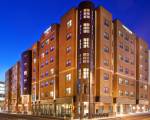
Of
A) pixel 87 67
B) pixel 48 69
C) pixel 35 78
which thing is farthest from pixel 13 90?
pixel 87 67

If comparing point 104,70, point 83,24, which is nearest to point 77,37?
point 83,24

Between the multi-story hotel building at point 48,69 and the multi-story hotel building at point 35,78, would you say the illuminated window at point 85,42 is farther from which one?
the multi-story hotel building at point 35,78

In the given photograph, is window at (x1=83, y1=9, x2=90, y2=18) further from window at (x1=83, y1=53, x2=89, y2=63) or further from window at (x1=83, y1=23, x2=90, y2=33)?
window at (x1=83, y1=53, x2=89, y2=63)

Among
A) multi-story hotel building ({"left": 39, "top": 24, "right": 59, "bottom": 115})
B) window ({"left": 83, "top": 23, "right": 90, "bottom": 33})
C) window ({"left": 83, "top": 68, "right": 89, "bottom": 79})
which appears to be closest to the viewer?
window ({"left": 83, "top": 68, "right": 89, "bottom": 79})

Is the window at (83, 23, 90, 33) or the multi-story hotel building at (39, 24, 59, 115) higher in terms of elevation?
the window at (83, 23, 90, 33)

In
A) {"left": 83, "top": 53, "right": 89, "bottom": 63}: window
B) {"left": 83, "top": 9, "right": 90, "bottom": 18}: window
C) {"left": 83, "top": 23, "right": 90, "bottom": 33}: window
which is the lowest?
{"left": 83, "top": 53, "right": 89, "bottom": 63}: window

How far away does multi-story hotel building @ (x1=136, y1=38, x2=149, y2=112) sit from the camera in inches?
4619

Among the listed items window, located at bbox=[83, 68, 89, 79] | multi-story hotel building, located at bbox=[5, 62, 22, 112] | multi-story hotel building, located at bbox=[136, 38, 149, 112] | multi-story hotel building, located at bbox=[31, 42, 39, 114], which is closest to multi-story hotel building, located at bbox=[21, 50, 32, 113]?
multi-story hotel building, located at bbox=[31, 42, 39, 114]

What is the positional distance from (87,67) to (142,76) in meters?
48.7

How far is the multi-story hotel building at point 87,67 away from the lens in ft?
272

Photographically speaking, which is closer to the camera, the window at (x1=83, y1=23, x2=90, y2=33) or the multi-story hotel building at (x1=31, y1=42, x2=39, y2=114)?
the window at (x1=83, y1=23, x2=90, y2=33)

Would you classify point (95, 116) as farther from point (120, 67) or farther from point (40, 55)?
point (40, 55)

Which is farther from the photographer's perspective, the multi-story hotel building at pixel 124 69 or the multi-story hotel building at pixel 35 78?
the multi-story hotel building at pixel 35 78

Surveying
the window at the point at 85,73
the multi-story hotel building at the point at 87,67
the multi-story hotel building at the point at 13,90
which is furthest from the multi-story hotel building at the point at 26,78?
the window at the point at 85,73
